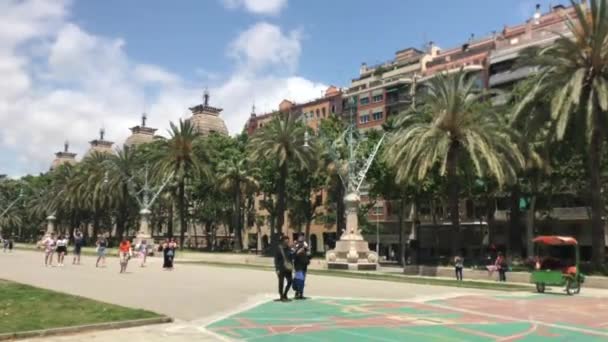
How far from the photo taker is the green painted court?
1106 centimetres

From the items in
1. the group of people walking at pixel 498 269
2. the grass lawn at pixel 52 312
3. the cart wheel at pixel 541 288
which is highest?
the group of people walking at pixel 498 269

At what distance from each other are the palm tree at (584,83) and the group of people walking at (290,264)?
15552mm

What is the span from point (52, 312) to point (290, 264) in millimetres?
6152

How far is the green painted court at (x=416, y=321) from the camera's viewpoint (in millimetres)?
11062

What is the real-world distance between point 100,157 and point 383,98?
39.2 metres

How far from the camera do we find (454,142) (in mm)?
33312

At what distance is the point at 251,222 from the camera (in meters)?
94.6

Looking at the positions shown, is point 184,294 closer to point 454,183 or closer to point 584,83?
point 454,183

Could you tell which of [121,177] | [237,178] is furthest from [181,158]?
[121,177]

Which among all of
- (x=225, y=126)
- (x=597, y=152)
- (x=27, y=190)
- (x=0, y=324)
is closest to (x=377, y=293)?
(x=0, y=324)

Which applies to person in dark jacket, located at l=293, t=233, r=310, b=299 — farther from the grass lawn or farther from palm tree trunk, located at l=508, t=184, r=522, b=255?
palm tree trunk, located at l=508, t=184, r=522, b=255

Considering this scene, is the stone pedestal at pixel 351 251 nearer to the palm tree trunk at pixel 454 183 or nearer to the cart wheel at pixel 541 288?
the palm tree trunk at pixel 454 183

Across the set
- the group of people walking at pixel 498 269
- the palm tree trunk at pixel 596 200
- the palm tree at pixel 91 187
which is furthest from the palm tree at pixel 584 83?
the palm tree at pixel 91 187

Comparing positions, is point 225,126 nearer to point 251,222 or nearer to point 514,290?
point 251,222
